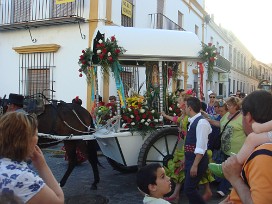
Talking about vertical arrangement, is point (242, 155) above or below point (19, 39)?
below

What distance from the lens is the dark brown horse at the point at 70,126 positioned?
Result: 5992 millimetres

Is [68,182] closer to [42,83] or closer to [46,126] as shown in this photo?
[46,126]

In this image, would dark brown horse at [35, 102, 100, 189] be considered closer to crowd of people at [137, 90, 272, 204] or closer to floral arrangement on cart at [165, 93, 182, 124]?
floral arrangement on cart at [165, 93, 182, 124]

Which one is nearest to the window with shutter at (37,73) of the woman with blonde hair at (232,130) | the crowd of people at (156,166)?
the woman with blonde hair at (232,130)

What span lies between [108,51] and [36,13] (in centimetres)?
796

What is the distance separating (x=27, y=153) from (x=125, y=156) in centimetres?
360

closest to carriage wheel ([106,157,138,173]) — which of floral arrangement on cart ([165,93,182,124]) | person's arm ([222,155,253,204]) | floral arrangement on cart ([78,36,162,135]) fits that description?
floral arrangement on cart ([78,36,162,135])

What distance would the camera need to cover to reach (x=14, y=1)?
13.0 metres

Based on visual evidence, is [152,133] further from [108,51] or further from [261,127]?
[261,127]

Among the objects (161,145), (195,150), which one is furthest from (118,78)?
(195,150)

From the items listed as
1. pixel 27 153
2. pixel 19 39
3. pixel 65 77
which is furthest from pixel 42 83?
pixel 27 153

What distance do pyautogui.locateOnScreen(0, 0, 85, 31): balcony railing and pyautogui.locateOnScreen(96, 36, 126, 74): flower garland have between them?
5.89 m

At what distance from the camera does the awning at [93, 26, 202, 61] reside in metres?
5.62

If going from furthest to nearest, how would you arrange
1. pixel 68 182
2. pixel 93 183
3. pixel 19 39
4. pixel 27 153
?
1. pixel 19 39
2. pixel 68 182
3. pixel 93 183
4. pixel 27 153
